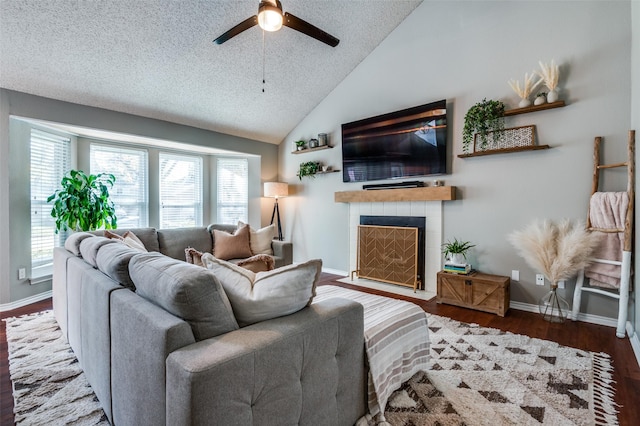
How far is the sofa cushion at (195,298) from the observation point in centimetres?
115

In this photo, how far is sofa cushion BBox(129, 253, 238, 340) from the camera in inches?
45.1

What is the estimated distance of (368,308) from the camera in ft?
6.52

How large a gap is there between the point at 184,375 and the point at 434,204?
12.0ft

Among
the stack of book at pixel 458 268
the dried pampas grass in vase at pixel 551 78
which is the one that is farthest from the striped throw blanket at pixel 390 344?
the dried pampas grass in vase at pixel 551 78

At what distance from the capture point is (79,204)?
3730mm

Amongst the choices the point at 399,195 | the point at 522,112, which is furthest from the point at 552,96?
the point at 399,195

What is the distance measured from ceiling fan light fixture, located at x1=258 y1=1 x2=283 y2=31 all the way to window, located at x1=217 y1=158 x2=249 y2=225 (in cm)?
384

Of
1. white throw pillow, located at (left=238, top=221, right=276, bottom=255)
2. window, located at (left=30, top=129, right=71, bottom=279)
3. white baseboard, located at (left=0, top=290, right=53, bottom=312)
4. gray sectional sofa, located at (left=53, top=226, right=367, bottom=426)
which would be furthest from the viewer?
white throw pillow, located at (left=238, top=221, right=276, bottom=255)

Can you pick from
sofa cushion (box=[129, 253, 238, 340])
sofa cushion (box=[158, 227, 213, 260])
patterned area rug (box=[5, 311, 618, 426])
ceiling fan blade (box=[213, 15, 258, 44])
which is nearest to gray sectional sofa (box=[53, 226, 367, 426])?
sofa cushion (box=[129, 253, 238, 340])

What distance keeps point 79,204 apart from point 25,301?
4.03 ft

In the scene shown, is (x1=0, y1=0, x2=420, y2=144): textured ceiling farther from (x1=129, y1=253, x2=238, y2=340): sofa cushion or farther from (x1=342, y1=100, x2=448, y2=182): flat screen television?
(x1=129, y1=253, x2=238, y2=340): sofa cushion

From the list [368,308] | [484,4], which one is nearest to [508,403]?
[368,308]

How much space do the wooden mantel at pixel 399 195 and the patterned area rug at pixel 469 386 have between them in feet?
5.69

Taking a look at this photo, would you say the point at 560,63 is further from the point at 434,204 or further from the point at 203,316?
the point at 203,316
